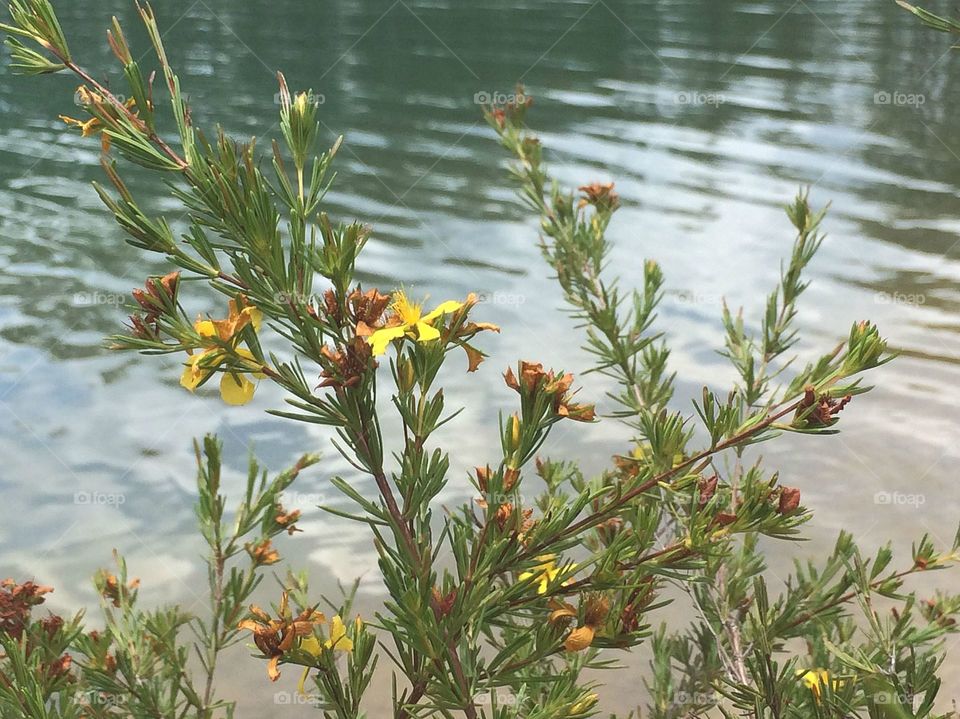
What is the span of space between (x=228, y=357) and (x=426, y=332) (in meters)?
0.12

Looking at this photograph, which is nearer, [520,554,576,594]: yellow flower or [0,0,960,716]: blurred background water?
[520,554,576,594]: yellow flower

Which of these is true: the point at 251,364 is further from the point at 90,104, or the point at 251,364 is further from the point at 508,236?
the point at 508,236

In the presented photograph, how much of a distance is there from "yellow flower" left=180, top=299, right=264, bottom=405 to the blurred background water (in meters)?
0.54

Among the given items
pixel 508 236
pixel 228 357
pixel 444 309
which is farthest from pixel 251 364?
pixel 508 236

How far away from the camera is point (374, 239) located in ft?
12.1

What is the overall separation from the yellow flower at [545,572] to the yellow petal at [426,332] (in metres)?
0.17

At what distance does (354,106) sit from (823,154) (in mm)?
2671

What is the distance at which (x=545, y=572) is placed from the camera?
61 centimetres

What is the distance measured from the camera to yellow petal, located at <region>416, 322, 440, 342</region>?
1.75 ft

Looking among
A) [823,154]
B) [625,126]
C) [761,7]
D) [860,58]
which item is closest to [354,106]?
[625,126]

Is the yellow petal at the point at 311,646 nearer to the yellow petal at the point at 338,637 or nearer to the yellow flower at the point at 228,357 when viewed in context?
the yellow petal at the point at 338,637

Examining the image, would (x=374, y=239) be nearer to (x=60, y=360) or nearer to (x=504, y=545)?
(x=60, y=360)

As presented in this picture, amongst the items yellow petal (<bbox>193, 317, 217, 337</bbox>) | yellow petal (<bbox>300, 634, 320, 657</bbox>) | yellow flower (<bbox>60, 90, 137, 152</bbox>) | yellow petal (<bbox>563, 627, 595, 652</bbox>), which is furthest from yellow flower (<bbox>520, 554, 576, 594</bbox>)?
yellow flower (<bbox>60, 90, 137, 152</bbox>)

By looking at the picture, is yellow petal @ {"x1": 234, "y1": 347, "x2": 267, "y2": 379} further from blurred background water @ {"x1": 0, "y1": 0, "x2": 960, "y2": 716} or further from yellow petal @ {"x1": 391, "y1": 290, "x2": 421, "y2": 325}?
blurred background water @ {"x1": 0, "y1": 0, "x2": 960, "y2": 716}
